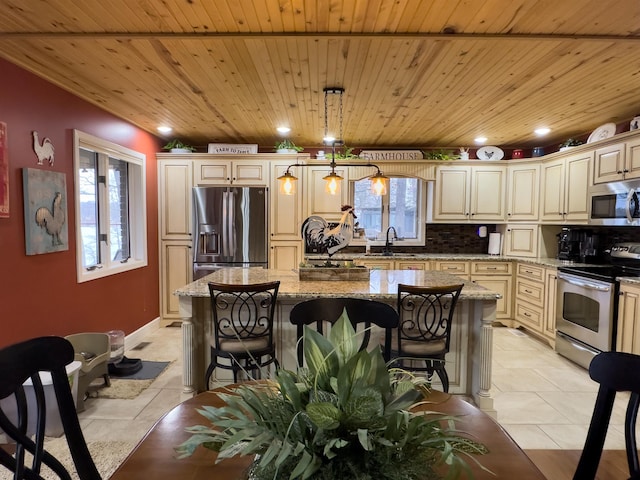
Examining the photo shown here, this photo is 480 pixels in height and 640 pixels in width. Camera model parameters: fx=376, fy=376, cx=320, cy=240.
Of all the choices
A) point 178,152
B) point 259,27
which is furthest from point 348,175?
point 259,27

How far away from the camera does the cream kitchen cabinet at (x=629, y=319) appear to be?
3.04 meters

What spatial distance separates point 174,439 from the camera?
3.48 feet

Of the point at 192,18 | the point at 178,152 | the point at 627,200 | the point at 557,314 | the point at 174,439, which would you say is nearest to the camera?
the point at 174,439

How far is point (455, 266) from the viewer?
487cm

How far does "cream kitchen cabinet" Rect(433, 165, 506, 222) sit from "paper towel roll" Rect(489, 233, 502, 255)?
25 centimetres

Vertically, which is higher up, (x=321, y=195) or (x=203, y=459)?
(x=321, y=195)

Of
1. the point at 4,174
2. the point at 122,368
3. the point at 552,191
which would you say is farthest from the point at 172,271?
the point at 552,191

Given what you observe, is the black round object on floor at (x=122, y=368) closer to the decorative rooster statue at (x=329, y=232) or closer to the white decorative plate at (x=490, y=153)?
the decorative rooster statue at (x=329, y=232)

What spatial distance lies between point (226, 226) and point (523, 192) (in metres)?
3.85

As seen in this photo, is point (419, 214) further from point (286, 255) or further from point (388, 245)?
point (286, 255)

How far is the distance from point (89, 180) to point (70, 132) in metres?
0.59

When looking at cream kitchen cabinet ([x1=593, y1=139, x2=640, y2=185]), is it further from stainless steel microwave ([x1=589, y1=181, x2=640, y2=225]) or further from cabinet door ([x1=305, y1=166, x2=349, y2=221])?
cabinet door ([x1=305, y1=166, x2=349, y2=221])

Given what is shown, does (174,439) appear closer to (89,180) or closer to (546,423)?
(546,423)

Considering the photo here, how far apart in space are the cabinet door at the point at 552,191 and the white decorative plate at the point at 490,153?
60 centimetres
